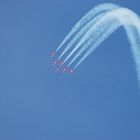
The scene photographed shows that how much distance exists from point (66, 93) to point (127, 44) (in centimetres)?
52

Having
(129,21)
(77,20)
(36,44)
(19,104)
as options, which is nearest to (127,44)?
(129,21)

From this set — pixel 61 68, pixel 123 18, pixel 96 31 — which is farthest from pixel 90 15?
pixel 61 68

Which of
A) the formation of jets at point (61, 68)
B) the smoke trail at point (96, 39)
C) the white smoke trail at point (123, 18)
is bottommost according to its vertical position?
the formation of jets at point (61, 68)

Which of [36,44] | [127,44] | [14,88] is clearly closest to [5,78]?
[14,88]

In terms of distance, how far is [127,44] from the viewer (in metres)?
3.56

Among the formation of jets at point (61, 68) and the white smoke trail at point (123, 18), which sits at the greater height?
the white smoke trail at point (123, 18)

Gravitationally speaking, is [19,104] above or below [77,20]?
below

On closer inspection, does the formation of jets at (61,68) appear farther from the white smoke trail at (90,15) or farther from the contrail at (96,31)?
the white smoke trail at (90,15)

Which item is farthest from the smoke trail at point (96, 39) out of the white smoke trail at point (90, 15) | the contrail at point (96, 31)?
the white smoke trail at point (90, 15)

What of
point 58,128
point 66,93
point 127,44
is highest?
point 127,44

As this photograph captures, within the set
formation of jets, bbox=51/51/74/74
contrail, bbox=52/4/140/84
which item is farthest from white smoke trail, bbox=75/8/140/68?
formation of jets, bbox=51/51/74/74

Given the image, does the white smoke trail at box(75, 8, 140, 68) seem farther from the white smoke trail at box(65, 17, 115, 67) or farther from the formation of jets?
the formation of jets

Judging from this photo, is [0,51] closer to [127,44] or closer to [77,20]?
[77,20]


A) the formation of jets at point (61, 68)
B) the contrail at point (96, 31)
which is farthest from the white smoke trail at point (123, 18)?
the formation of jets at point (61, 68)
